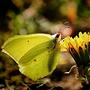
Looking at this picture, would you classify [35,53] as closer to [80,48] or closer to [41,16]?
[80,48]

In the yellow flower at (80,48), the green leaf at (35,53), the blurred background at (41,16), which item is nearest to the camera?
the yellow flower at (80,48)

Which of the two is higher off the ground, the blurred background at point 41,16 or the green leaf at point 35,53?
the blurred background at point 41,16

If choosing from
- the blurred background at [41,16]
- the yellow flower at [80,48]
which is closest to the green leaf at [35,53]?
the yellow flower at [80,48]

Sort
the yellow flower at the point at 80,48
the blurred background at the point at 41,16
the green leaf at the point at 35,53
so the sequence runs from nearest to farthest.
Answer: the yellow flower at the point at 80,48
the green leaf at the point at 35,53
the blurred background at the point at 41,16

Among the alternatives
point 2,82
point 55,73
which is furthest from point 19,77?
point 55,73

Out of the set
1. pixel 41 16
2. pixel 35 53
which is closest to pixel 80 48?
pixel 35 53

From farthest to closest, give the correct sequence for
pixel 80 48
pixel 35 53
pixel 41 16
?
pixel 41 16, pixel 35 53, pixel 80 48

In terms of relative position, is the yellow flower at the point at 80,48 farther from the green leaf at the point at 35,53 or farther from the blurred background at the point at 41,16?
the blurred background at the point at 41,16

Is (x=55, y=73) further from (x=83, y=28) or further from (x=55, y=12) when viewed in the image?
(x=55, y=12)
